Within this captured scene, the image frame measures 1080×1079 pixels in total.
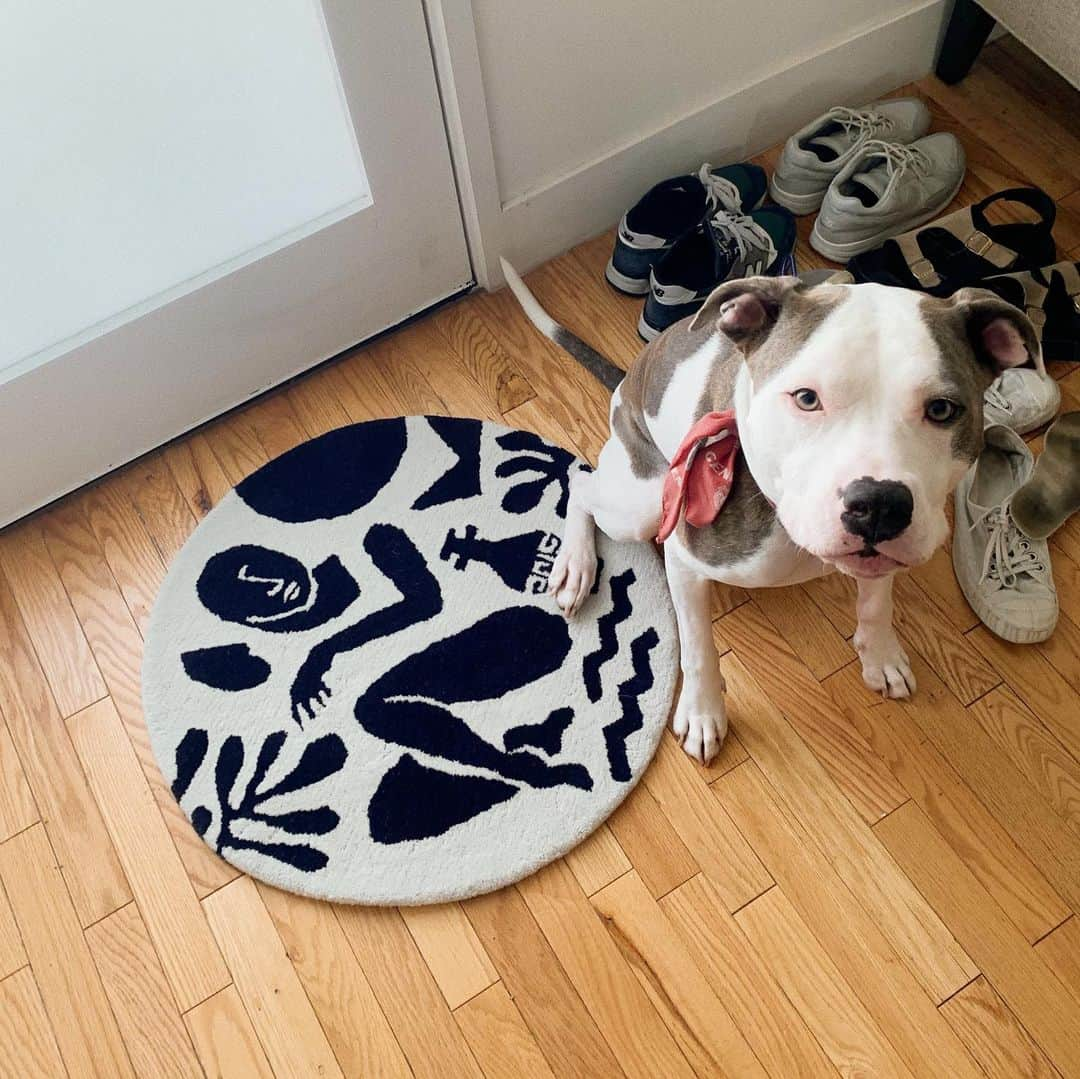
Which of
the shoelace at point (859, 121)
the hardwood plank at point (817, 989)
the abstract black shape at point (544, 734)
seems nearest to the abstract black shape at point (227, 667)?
the abstract black shape at point (544, 734)

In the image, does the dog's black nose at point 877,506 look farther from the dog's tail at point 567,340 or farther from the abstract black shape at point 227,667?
the abstract black shape at point 227,667

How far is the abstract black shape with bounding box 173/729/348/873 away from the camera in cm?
185

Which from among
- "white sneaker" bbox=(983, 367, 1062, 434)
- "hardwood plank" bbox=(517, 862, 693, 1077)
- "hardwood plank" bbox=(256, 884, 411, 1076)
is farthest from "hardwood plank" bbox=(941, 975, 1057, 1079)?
"white sneaker" bbox=(983, 367, 1062, 434)

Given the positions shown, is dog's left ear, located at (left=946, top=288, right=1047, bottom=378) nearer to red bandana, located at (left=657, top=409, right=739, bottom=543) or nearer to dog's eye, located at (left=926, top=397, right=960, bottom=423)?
dog's eye, located at (left=926, top=397, right=960, bottom=423)

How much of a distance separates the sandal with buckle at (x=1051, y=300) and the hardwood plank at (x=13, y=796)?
2.04 m

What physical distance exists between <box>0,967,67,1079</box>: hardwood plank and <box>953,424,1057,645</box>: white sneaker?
1.71 metres

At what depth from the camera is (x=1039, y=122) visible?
2.62 meters

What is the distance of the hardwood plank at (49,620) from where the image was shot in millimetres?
2047

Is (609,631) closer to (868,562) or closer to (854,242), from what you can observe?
(868,562)

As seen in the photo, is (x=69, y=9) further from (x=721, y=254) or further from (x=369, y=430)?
(x=721, y=254)

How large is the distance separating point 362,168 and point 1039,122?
1631 millimetres

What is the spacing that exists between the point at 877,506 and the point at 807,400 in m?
0.15

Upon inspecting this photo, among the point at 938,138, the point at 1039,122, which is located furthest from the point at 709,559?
the point at 1039,122

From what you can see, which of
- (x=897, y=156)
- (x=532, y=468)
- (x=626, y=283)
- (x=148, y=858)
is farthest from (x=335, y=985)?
(x=897, y=156)
